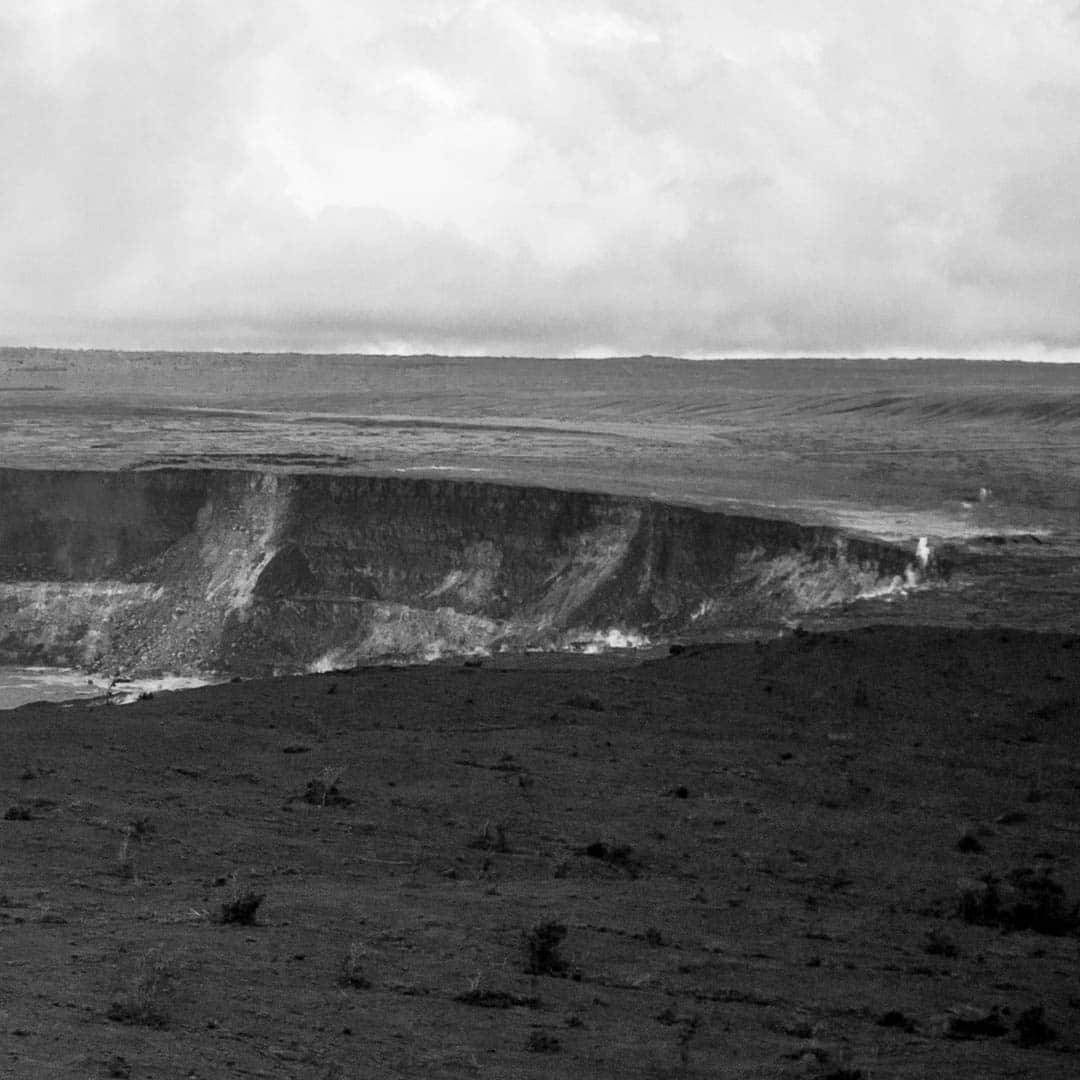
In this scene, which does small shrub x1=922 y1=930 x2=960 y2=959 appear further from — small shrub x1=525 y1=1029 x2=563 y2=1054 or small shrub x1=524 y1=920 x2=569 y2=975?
small shrub x1=525 y1=1029 x2=563 y2=1054

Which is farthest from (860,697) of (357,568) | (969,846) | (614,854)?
(357,568)

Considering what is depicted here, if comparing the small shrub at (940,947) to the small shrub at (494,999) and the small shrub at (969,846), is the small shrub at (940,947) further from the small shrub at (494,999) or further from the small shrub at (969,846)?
the small shrub at (494,999)

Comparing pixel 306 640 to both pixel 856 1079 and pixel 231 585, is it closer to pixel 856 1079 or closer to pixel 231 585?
pixel 231 585

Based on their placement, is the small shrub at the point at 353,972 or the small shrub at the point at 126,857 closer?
the small shrub at the point at 353,972

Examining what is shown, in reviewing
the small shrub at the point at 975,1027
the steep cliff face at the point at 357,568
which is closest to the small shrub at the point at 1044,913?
the small shrub at the point at 975,1027

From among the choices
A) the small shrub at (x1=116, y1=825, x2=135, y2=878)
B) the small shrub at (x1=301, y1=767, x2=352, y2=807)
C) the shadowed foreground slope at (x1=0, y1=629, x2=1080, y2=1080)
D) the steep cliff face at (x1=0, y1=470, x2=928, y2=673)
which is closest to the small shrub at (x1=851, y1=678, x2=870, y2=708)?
the shadowed foreground slope at (x1=0, y1=629, x2=1080, y2=1080)

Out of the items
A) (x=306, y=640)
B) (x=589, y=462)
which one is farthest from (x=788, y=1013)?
(x=589, y=462)

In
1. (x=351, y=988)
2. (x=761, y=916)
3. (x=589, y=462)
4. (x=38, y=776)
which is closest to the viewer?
(x=351, y=988)
